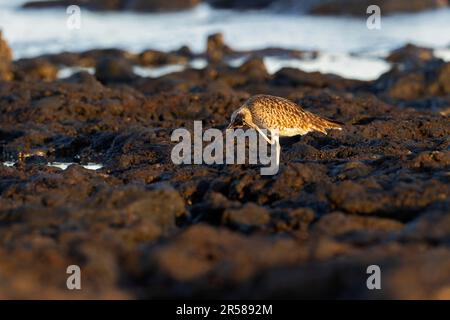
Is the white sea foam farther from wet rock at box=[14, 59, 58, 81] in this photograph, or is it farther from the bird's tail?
wet rock at box=[14, 59, 58, 81]

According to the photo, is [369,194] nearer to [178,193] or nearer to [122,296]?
[178,193]

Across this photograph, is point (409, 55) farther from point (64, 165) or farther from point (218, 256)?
point (218, 256)

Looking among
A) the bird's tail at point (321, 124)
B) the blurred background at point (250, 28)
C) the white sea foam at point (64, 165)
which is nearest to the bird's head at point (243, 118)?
the bird's tail at point (321, 124)

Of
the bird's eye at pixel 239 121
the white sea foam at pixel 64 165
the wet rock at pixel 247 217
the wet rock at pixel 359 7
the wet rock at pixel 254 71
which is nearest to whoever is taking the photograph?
the wet rock at pixel 247 217

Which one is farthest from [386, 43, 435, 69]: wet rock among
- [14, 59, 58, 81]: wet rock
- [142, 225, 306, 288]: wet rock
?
[142, 225, 306, 288]: wet rock

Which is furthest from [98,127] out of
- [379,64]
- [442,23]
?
[442,23]

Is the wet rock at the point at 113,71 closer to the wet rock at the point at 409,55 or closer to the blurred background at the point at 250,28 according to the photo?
the blurred background at the point at 250,28

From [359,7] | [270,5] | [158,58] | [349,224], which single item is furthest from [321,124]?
[270,5]
